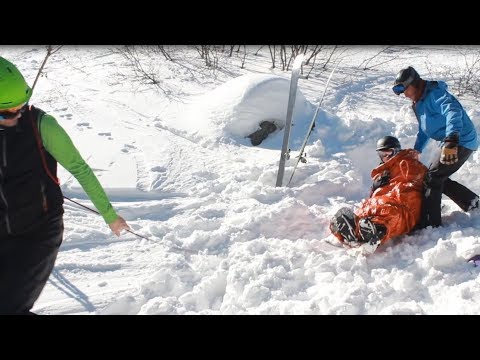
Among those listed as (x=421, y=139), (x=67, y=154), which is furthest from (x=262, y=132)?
(x=67, y=154)

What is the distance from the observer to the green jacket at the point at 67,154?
2408 millimetres

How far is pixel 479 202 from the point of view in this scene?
412 cm

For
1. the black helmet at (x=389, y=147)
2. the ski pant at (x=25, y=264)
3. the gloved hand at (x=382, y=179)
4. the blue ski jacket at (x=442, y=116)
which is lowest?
the ski pant at (x=25, y=264)

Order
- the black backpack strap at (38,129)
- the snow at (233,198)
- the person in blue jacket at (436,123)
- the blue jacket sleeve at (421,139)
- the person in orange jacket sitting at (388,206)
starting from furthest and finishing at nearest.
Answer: the blue jacket sleeve at (421,139) < the person in blue jacket at (436,123) < the person in orange jacket sitting at (388,206) < the snow at (233,198) < the black backpack strap at (38,129)

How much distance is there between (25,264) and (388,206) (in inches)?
104

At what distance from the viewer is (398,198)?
12.3ft

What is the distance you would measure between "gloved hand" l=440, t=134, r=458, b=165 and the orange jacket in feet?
1.08

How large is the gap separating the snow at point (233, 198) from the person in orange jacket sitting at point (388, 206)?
0.15 meters

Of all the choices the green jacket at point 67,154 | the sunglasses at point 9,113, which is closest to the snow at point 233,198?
the green jacket at point 67,154

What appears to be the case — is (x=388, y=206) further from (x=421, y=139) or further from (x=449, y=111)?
(x=421, y=139)

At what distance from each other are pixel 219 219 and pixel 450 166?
2111mm

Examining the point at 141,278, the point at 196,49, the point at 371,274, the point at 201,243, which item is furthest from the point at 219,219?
the point at 196,49

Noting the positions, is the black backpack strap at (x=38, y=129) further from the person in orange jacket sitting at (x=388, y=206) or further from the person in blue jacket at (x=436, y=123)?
the person in blue jacket at (x=436, y=123)

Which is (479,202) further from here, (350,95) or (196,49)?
(196,49)
